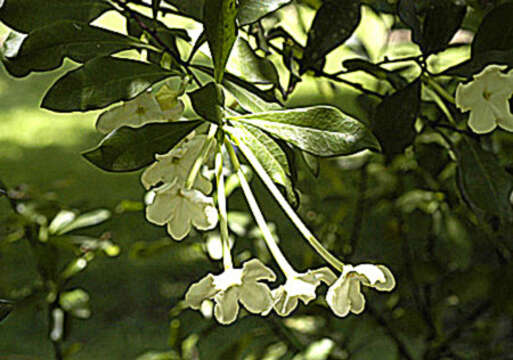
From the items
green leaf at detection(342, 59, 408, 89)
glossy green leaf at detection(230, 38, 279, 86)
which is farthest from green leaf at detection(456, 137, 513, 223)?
glossy green leaf at detection(230, 38, 279, 86)

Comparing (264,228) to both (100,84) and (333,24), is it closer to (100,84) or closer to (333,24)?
(100,84)

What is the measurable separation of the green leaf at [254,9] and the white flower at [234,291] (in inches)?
7.1

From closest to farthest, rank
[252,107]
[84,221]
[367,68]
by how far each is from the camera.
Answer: [252,107] < [367,68] < [84,221]

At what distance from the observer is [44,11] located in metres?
0.53

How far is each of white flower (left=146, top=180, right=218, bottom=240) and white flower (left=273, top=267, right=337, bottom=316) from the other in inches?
2.8

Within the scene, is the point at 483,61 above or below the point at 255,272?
above

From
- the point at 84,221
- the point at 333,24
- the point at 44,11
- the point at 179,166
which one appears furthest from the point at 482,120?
the point at 84,221

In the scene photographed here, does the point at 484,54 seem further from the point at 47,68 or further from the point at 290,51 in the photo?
the point at 47,68

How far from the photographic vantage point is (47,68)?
519 millimetres

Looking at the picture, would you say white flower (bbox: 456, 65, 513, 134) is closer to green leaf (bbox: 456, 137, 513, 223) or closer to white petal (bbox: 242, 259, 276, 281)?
green leaf (bbox: 456, 137, 513, 223)

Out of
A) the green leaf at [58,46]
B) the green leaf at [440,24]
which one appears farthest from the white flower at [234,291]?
the green leaf at [440,24]

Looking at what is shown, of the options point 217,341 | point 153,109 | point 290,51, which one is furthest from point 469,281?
point 217,341

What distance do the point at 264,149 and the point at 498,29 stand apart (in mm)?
280

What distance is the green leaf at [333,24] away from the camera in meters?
0.65
